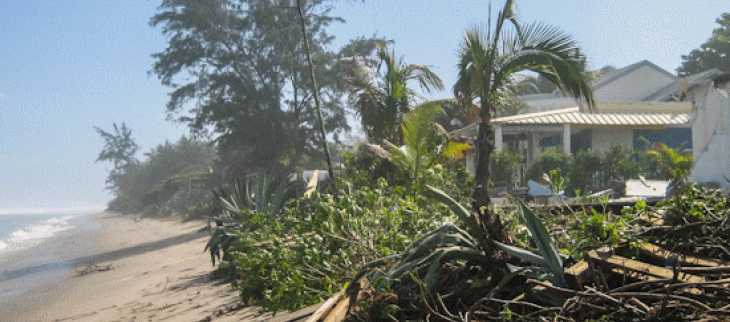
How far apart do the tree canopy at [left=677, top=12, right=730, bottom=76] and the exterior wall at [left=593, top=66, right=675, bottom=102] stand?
755 centimetres

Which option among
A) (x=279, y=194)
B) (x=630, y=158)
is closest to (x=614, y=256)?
(x=279, y=194)

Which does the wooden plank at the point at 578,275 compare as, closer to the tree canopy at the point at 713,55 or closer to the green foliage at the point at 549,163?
the green foliage at the point at 549,163

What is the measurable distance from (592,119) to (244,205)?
14.9m

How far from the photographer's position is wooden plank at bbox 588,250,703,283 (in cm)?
220

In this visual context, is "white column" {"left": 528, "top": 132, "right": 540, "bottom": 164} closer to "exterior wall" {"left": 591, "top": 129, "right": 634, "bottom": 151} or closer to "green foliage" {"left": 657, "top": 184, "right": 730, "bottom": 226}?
"exterior wall" {"left": 591, "top": 129, "right": 634, "bottom": 151}

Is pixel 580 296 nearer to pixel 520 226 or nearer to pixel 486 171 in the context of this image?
pixel 520 226

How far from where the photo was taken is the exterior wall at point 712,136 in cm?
1028

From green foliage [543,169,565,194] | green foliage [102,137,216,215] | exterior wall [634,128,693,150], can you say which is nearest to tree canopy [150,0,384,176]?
green foliage [102,137,216,215]

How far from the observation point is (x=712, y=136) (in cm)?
1080

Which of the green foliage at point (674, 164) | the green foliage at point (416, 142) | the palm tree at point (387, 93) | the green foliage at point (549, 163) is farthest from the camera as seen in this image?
the green foliage at point (549, 163)

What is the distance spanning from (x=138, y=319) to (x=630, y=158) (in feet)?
49.0

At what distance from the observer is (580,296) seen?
2113 millimetres

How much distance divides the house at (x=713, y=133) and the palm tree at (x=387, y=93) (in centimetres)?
566

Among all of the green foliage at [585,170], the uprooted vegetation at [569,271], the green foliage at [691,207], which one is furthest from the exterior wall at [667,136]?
the green foliage at [691,207]
